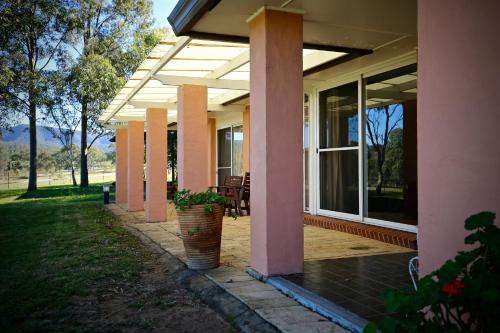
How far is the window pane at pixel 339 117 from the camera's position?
751 cm

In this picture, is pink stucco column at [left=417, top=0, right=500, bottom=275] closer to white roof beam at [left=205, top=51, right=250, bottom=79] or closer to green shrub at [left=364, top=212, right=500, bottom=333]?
green shrub at [left=364, top=212, right=500, bottom=333]

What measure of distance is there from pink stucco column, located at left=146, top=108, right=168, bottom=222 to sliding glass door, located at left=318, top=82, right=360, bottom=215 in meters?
3.41

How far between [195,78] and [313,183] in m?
3.05

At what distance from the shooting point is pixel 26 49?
2517 cm

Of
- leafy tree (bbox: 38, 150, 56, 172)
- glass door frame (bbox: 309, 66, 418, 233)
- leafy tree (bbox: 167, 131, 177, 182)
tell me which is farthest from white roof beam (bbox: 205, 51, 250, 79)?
leafy tree (bbox: 38, 150, 56, 172)

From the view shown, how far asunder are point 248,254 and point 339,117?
3.31 meters

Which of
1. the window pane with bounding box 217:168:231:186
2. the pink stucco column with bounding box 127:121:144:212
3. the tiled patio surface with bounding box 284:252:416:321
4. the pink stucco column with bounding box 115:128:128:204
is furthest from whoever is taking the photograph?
the window pane with bounding box 217:168:231:186

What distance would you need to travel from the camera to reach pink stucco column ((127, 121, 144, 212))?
11586mm

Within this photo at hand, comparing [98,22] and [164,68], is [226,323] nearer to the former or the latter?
[164,68]

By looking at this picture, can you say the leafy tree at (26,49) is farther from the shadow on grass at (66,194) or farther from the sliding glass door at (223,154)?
the sliding glass door at (223,154)

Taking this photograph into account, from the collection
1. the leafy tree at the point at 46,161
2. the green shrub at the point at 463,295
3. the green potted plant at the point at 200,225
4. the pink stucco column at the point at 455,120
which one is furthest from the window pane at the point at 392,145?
the leafy tree at the point at 46,161

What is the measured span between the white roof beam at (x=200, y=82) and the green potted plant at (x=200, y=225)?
8.47 ft

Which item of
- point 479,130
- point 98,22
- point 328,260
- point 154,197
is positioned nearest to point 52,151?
point 98,22

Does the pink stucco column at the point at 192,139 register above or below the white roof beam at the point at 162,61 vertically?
below
